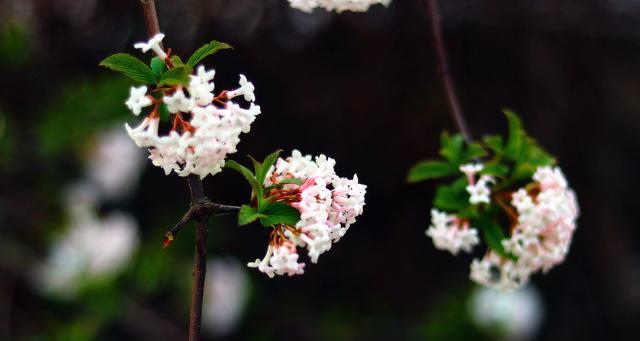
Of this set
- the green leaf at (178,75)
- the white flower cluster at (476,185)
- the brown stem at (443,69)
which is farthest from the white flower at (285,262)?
the brown stem at (443,69)

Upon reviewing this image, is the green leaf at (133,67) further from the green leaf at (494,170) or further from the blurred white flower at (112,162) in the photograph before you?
the blurred white flower at (112,162)

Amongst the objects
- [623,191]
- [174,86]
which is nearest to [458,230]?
[174,86]

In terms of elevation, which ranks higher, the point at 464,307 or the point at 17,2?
the point at 17,2

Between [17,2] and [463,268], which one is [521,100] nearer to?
[463,268]

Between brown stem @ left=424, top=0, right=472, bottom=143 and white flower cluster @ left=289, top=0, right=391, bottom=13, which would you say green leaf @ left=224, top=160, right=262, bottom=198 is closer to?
white flower cluster @ left=289, top=0, right=391, bottom=13

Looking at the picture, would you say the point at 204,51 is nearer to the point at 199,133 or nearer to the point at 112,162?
the point at 199,133

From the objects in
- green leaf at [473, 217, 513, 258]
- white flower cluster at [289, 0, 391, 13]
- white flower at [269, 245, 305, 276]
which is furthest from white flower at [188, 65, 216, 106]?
green leaf at [473, 217, 513, 258]
